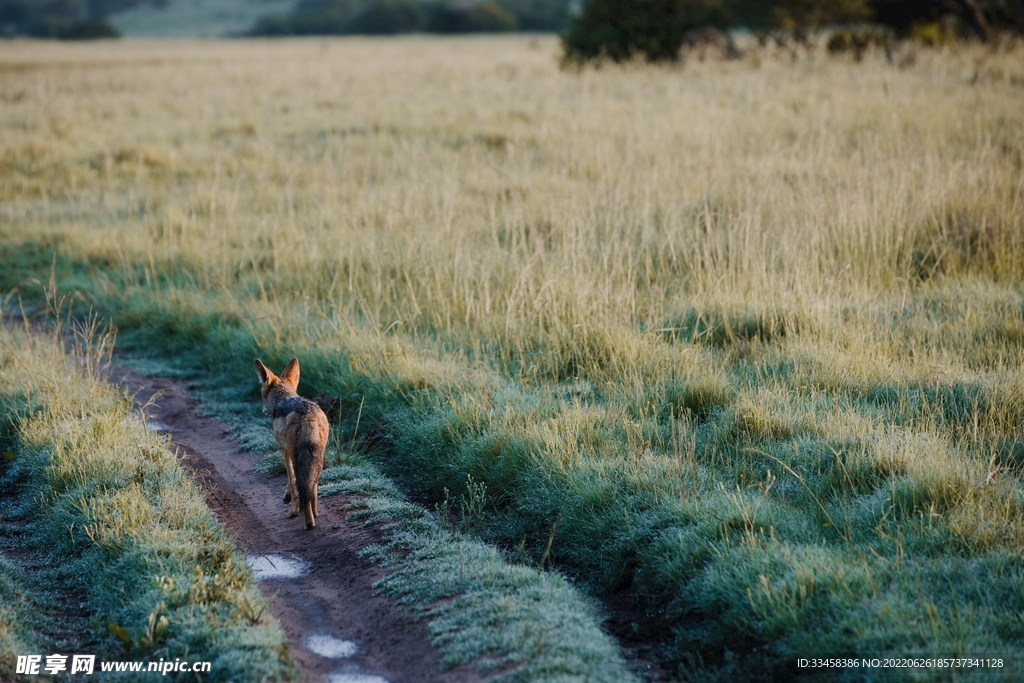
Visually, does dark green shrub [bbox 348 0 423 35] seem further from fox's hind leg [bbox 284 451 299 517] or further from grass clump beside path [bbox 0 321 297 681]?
fox's hind leg [bbox 284 451 299 517]

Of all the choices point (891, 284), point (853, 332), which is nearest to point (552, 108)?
point (891, 284)

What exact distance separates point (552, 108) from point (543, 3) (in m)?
69.5

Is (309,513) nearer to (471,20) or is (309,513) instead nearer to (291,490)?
(291,490)

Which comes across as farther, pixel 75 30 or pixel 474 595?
pixel 75 30

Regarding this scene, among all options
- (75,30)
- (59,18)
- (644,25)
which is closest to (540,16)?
(75,30)

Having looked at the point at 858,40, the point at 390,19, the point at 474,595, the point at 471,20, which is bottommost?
the point at 474,595

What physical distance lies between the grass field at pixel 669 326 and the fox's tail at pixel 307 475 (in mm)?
740

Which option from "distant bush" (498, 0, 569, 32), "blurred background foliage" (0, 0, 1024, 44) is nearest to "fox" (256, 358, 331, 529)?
"blurred background foliage" (0, 0, 1024, 44)

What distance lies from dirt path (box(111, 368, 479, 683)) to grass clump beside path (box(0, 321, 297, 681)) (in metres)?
0.16

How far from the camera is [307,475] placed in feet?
14.6

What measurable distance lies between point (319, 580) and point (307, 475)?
54 centimetres

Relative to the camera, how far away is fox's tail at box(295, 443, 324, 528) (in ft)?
14.6

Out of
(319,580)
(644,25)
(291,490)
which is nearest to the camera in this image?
(319,580)

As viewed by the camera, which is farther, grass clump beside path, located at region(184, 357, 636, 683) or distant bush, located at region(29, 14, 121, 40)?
distant bush, located at region(29, 14, 121, 40)
